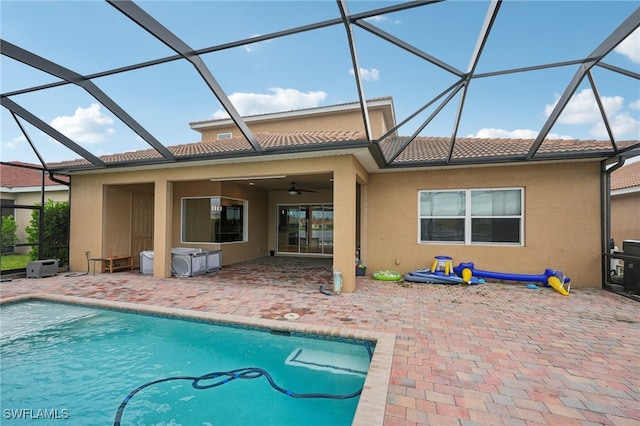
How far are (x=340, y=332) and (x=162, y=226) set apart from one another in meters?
6.89

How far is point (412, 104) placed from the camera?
6844 millimetres

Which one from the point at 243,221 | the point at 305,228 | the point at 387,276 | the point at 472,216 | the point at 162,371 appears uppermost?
the point at 472,216

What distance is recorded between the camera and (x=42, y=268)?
892 cm

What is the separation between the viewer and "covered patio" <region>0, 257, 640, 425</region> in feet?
8.97

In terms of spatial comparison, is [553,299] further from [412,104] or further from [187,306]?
[187,306]

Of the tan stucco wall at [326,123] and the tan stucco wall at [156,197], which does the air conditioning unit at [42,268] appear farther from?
the tan stucco wall at [326,123]

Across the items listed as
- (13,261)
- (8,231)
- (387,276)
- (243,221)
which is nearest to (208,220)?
(243,221)

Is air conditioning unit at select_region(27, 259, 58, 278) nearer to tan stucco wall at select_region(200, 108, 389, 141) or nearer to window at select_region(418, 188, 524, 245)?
tan stucco wall at select_region(200, 108, 389, 141)

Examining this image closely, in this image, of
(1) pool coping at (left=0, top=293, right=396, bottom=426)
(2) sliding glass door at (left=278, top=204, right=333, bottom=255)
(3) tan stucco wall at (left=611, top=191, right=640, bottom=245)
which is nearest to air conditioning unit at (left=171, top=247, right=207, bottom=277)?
(1) pool coping at (left=0, top=293, right=396, bottom=426)

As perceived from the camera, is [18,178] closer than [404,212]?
No

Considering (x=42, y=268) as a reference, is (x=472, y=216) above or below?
above

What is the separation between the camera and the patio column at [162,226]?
29.1 feet

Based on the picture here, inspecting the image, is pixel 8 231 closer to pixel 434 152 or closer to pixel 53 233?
pixel 53 233

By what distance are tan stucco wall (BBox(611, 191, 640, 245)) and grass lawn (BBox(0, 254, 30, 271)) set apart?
79.6 feet
